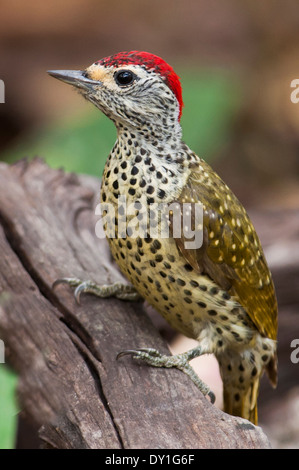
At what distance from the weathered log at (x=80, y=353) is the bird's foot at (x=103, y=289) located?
0.10 feet

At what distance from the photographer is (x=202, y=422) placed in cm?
237

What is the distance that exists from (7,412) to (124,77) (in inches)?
52.5

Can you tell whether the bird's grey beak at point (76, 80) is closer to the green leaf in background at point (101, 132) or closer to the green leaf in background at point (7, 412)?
the green leaf in background at point (7, 412)

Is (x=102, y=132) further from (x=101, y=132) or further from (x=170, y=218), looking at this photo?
(x=170, y=218)

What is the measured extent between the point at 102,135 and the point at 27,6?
2.78m

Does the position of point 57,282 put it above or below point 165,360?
above

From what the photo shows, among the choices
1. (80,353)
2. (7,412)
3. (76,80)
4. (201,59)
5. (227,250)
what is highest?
(201,59)

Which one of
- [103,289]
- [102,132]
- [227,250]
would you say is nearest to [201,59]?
[102,132]

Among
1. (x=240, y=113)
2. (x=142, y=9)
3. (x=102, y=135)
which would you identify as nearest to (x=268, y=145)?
(x=240, y=113)

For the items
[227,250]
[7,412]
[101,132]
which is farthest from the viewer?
[101,132]

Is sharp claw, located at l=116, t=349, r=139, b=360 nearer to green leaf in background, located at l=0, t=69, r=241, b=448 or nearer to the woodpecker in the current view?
the woodpecker

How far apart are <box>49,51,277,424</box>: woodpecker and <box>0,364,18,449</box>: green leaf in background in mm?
577

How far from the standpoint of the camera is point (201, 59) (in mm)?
6477
